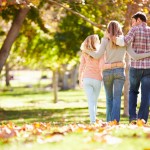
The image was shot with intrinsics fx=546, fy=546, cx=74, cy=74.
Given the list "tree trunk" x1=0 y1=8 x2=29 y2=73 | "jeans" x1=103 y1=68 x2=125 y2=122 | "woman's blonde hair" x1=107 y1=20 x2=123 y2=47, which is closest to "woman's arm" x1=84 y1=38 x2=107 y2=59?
"woman's blonde hair" x1=107 y1=20 x2=123 y2=47

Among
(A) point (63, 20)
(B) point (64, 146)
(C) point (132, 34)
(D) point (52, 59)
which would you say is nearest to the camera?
(B) point (64, 146)

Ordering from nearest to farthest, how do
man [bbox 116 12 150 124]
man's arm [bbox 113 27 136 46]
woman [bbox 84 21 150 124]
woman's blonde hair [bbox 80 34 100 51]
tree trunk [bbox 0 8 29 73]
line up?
man's arm [bbox 113 27 136 46]
woman [bbox 84 21 150 124]
man [bbox 116 12 150 124]
woman's blonde hair [bbox 80 34 100 51]
tree trunk [bbox 0 8 29 73]

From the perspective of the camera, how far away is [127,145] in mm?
5582

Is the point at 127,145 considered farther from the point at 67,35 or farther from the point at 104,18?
the point at 67,35

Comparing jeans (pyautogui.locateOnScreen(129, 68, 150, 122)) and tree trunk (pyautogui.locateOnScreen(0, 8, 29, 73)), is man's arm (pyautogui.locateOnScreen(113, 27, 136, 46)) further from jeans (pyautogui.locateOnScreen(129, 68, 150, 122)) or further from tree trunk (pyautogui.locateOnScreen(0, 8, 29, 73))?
tree trunk (pyautogui.locateOnScreen(0, 8, 29, 73))

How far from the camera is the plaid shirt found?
9.72 m

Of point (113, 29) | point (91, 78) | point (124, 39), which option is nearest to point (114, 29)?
point (113, 29)

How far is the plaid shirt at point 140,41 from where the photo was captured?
9.72 meters

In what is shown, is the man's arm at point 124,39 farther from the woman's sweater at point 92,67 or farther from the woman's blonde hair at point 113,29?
the woman's sweater at point 92,67

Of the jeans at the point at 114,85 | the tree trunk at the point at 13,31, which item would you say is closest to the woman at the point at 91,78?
the jeans at the point at 114,85

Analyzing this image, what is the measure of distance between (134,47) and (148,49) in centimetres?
25

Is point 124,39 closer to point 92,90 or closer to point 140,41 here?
point 140,41

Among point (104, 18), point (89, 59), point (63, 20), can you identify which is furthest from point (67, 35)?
point (89, 59)

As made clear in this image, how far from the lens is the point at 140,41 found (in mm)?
9797
